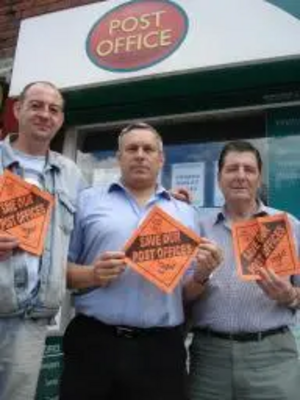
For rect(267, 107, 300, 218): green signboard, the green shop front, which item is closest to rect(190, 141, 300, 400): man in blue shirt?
rect(267, 107, 300, 218): green signboard

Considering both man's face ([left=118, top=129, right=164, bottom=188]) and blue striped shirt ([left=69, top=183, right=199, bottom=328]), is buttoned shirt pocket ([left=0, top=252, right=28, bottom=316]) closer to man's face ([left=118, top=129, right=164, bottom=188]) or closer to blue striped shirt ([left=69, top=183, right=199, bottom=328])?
blue striped shirt ([left=69, top=183, right=199, bottom=328])

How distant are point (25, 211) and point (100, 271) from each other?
0.40 meters

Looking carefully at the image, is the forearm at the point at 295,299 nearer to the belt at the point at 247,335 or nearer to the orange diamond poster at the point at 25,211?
the belt at the point at 247,335

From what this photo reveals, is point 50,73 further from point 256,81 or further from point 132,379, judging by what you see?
point 132,379

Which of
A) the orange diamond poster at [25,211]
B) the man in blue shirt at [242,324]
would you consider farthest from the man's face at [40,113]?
the man in blue shirt at [242,324]

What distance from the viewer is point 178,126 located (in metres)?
4.60

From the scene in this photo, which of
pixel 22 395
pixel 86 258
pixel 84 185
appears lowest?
pixel 22 395

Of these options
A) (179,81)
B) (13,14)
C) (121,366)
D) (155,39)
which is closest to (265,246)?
(121,366)

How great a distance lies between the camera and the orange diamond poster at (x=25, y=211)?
235 cm

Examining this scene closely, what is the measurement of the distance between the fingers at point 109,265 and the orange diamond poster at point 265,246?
51 centimetres

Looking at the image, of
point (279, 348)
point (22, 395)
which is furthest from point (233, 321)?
point (22, 395)

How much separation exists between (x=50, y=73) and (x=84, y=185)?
2.17 metres

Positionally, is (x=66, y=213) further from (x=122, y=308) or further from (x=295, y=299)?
(x=295, y=299)

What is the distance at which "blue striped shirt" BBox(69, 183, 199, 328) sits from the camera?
7.85 feet
